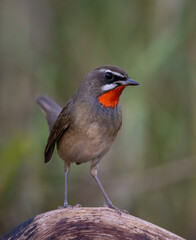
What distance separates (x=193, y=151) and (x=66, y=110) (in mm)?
2421

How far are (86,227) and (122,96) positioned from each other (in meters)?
3.32

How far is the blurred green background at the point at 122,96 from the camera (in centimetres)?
745

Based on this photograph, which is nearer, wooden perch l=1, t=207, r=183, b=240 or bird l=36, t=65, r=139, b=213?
wooden perch l=1, t=207, r=183, b=240

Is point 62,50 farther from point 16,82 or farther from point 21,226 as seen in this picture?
point 21,226

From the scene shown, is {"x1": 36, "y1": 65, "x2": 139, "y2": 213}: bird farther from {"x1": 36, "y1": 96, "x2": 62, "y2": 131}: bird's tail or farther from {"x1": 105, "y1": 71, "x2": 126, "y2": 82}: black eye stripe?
{"x1": 36, "y1": 96, "x2": 62, "y2": 131}: bird's tail

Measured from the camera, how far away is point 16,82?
7820 mm

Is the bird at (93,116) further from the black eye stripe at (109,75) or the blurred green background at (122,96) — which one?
the blurred green background at (122,96)

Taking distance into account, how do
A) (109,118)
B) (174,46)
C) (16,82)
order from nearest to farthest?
1. (109,118)
2. (174,46)
3. (16,82)

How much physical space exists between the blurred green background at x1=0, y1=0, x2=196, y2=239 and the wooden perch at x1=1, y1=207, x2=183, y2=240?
8.57 ft

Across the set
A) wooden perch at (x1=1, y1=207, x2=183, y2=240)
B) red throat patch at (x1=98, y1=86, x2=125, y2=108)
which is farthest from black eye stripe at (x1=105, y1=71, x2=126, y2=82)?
wooden perch at (x1=1, y1=207, x2=183, y2=240)

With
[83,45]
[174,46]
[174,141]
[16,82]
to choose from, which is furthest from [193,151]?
[16,82]

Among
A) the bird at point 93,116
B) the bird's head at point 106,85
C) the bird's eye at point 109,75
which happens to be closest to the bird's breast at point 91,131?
the bird at point 93,116

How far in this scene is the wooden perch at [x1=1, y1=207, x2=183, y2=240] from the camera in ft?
14.7

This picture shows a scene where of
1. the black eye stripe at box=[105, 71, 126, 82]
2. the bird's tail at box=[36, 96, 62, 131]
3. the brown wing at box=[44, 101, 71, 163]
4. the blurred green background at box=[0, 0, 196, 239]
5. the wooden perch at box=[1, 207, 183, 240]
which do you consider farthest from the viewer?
the blurred green background at box=[0, 0, 196, 239]
